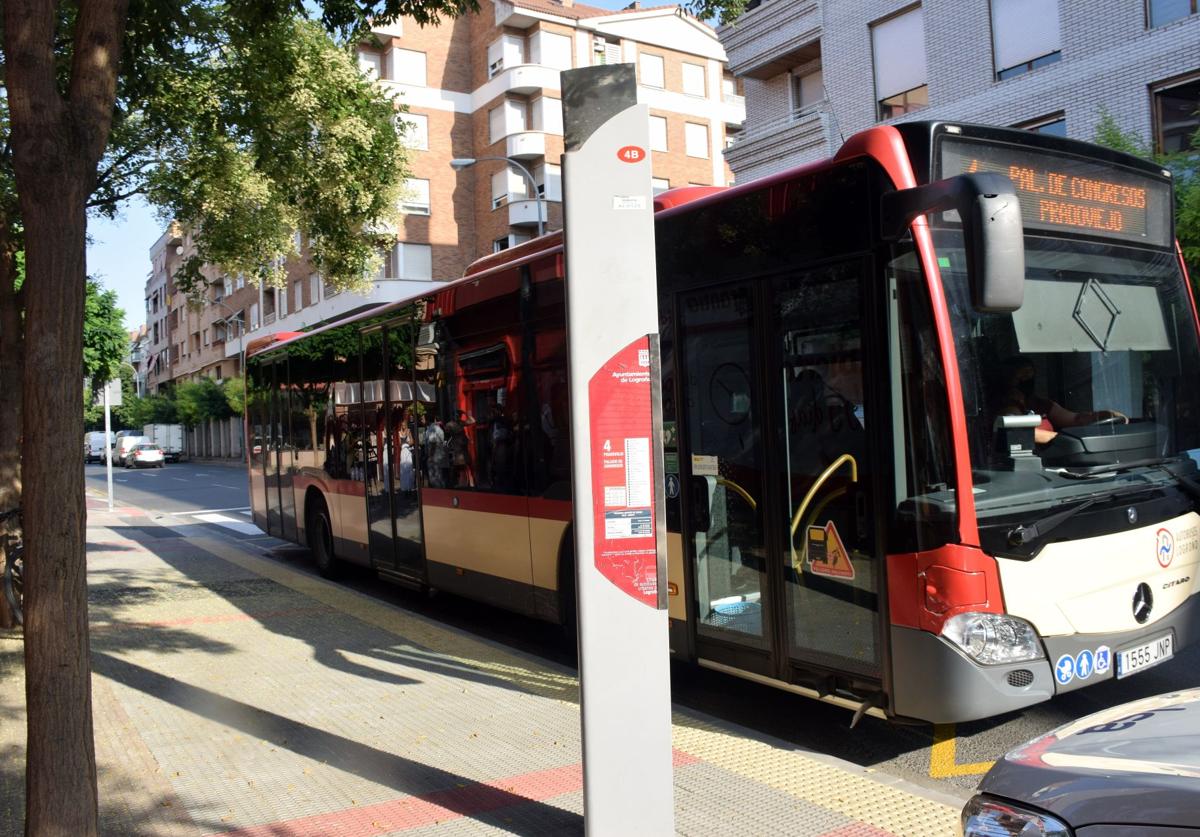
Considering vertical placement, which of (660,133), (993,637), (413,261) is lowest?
(993,637)

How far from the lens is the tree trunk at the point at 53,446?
3713 mm

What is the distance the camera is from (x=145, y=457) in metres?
57.4

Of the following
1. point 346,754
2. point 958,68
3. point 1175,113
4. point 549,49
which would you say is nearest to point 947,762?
point 346,754

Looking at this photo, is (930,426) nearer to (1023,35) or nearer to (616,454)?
(616,454)

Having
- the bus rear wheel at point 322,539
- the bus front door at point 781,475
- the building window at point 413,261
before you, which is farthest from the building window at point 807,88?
the building window at point 413,261

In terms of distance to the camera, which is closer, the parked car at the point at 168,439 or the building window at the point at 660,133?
the building window at the point at 660,133

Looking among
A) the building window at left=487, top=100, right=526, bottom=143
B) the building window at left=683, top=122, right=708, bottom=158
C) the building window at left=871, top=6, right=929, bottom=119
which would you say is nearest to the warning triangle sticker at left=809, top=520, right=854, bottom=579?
the building window at left=871, top=6, right=929, bottom=119

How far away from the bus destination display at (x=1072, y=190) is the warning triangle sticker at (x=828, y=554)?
185 cm

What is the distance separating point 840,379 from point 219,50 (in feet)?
26.5

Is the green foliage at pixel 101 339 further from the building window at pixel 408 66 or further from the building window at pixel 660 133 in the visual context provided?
the building window at pixel 660 133

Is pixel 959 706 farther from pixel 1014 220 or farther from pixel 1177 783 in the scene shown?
pixel 1177 783

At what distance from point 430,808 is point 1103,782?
3151mm

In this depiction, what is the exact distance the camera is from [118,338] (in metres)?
35.7

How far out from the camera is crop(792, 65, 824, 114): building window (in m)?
22.3
